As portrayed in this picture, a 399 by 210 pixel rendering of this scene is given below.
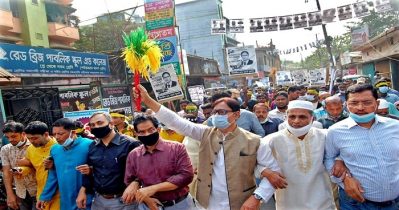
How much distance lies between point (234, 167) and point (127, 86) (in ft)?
38.1

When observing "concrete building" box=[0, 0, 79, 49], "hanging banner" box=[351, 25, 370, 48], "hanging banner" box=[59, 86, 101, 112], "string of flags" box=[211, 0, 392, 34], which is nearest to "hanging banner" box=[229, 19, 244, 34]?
"string of flags" box=[211, 0, 392, 34]

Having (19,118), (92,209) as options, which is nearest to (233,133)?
(92,209)

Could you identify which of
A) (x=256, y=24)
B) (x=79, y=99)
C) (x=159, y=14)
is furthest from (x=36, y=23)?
(x=256, y=24)

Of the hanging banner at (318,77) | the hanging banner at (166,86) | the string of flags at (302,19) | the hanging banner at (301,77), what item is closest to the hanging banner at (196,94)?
the string of flags at (302,19)

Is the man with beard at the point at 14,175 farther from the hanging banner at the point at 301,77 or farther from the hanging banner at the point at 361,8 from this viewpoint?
the hanging banner at the point at 301,77

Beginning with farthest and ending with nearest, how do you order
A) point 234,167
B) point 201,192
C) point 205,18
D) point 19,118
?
point 205,18 → point 19,118 → point 201,192 → point 234,167

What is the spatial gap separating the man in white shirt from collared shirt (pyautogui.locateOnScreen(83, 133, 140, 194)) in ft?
2.35

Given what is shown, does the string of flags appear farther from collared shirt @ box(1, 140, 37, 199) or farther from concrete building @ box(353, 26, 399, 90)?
collared shirt @ box(1, 140, 37, 199)

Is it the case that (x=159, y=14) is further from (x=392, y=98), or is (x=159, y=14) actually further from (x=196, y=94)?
(x=392, y=98)

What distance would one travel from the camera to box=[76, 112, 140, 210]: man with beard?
10.5 feet

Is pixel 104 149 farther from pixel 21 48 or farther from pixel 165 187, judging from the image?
pixel 21 48

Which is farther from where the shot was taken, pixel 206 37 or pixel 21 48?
pixel 206 37

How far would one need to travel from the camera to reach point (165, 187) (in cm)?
272

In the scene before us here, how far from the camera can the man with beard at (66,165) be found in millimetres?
3502
